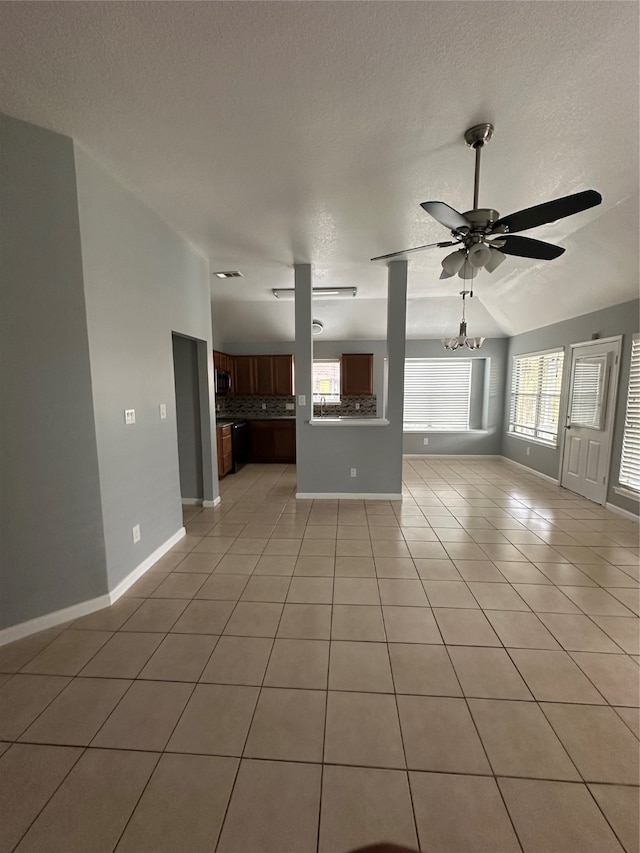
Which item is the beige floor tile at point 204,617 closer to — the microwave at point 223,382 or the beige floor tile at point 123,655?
the beige floor tile at point 123,655

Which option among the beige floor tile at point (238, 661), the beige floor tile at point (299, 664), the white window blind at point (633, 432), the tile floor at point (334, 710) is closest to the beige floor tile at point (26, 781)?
the tile floor at point (334, 710)

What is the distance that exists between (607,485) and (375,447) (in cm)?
284

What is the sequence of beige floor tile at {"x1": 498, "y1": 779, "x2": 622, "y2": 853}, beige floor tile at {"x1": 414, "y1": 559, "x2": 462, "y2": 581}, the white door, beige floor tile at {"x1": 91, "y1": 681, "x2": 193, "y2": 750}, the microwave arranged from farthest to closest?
the microwave < the white door < beige floor tile at {"x1": 414, "y1": 559, "x2": 462, "y2": 581} < beige floor tile at {"x1": 91, "y1": 681, "x2": 193, "y2": 750} < beige floor tile at {"x1": 498, "y1": 779, "x2": 622, "y2": 853}

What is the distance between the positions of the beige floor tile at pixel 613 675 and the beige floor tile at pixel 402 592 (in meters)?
0.88

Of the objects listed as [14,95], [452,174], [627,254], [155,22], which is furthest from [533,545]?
[14,95]

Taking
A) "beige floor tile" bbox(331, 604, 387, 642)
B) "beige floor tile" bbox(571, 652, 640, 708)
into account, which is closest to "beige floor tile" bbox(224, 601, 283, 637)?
"beige floor tile" bbox(331, 604, 387, 642)

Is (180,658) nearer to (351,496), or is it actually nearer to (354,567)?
(354,567)

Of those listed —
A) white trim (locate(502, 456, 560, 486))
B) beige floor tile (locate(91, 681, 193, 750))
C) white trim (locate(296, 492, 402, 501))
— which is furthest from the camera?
white trim (locate(502, 456, 560, 486))

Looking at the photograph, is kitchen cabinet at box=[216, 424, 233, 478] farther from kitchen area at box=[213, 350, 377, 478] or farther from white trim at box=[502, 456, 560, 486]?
white trim at box=[502, 456, 560, 486]

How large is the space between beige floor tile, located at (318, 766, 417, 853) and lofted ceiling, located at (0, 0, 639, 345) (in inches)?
116

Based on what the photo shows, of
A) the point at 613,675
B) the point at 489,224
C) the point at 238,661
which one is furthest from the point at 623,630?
the point at 489,224

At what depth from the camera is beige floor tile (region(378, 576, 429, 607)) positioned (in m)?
2.40

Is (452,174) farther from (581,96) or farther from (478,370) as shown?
(478,370)

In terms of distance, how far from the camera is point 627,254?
3.35 m
